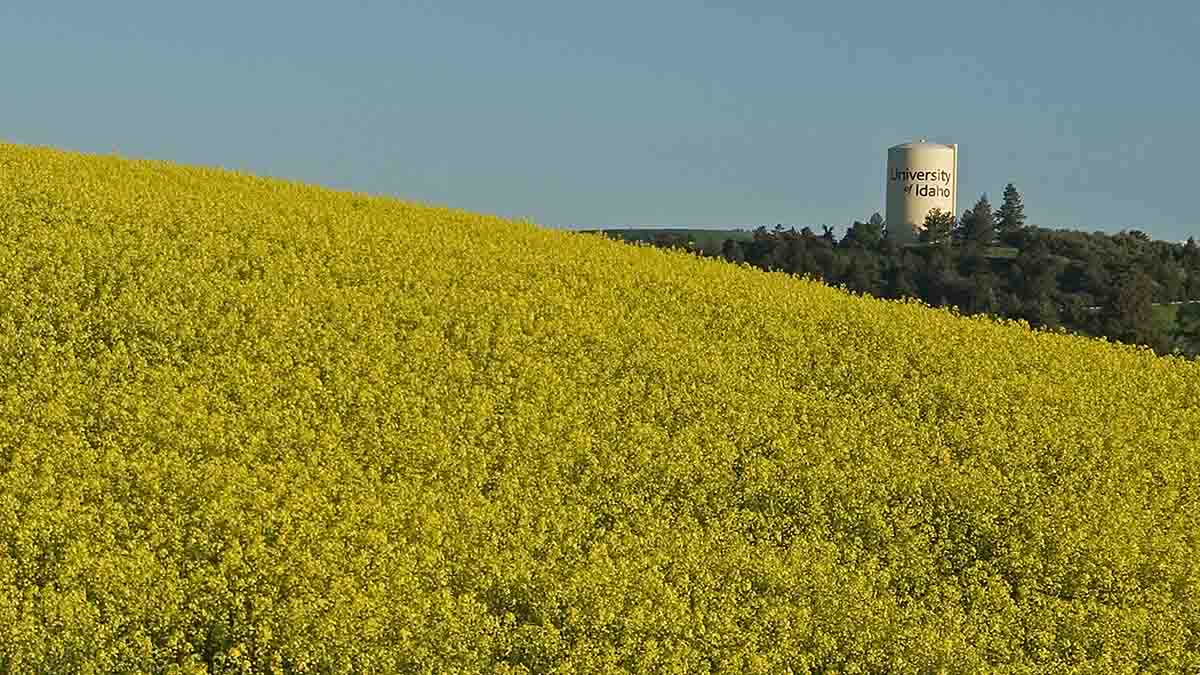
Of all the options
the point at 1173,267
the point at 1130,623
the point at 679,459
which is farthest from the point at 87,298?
the point at 1173,267

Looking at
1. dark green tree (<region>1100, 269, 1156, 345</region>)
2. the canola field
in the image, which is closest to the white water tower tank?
dark green tree (<region>1100, 269, 1156, 345</region>)

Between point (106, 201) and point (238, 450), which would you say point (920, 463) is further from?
point (106, 201)

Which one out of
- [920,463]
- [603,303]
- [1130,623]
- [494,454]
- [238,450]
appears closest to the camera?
[1130,623]

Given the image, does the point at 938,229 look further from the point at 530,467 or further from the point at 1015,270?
the point at 530,467

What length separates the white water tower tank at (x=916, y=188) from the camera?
9019 centimetres

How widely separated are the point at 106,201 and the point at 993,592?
20104 mm

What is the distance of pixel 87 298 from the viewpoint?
24406 millimetres

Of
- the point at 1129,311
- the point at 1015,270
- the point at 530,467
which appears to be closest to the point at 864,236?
the point at 1015,270

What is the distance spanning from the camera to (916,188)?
91.4 meters

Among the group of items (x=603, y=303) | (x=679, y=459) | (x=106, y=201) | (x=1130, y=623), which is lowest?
(x=1130, y=623)

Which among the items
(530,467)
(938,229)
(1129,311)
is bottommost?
(530,467)

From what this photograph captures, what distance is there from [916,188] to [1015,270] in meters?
10.7

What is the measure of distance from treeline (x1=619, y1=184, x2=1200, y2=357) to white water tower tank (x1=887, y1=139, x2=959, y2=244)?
3.96 ft

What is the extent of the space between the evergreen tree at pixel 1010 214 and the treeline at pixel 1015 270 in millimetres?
2546
